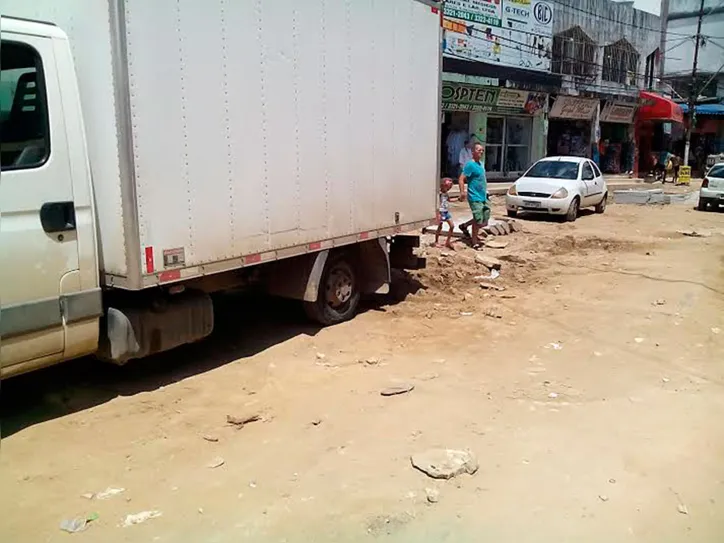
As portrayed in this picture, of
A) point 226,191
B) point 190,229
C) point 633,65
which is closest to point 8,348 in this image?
point 190,229

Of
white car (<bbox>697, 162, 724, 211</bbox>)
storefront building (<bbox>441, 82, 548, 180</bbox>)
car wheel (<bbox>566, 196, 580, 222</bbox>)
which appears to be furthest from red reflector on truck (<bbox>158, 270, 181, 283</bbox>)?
white car (<bbox>697, 162, 724, 211</bbox>)

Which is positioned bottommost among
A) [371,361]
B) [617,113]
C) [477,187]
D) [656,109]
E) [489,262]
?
[371,361]

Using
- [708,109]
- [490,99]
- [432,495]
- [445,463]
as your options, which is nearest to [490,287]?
[445,463]

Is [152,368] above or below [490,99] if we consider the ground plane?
below

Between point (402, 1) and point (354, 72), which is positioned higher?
point (402, 1)

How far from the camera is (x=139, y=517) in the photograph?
3.58 meters

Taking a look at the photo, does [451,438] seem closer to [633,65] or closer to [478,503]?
[478,503]

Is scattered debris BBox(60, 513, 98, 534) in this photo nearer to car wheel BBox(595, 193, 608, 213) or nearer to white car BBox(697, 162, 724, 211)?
car wheel BBox(595, 193, 608, 213)

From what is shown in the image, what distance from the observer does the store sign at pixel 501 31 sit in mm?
20922

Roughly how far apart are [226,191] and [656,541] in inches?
145

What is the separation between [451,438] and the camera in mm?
4559

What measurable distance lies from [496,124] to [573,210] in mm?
8923

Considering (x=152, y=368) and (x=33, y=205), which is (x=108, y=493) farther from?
(x=152, y=368)

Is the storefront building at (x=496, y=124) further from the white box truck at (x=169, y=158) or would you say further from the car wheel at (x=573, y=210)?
the white box truck at (x=169, y=158)
